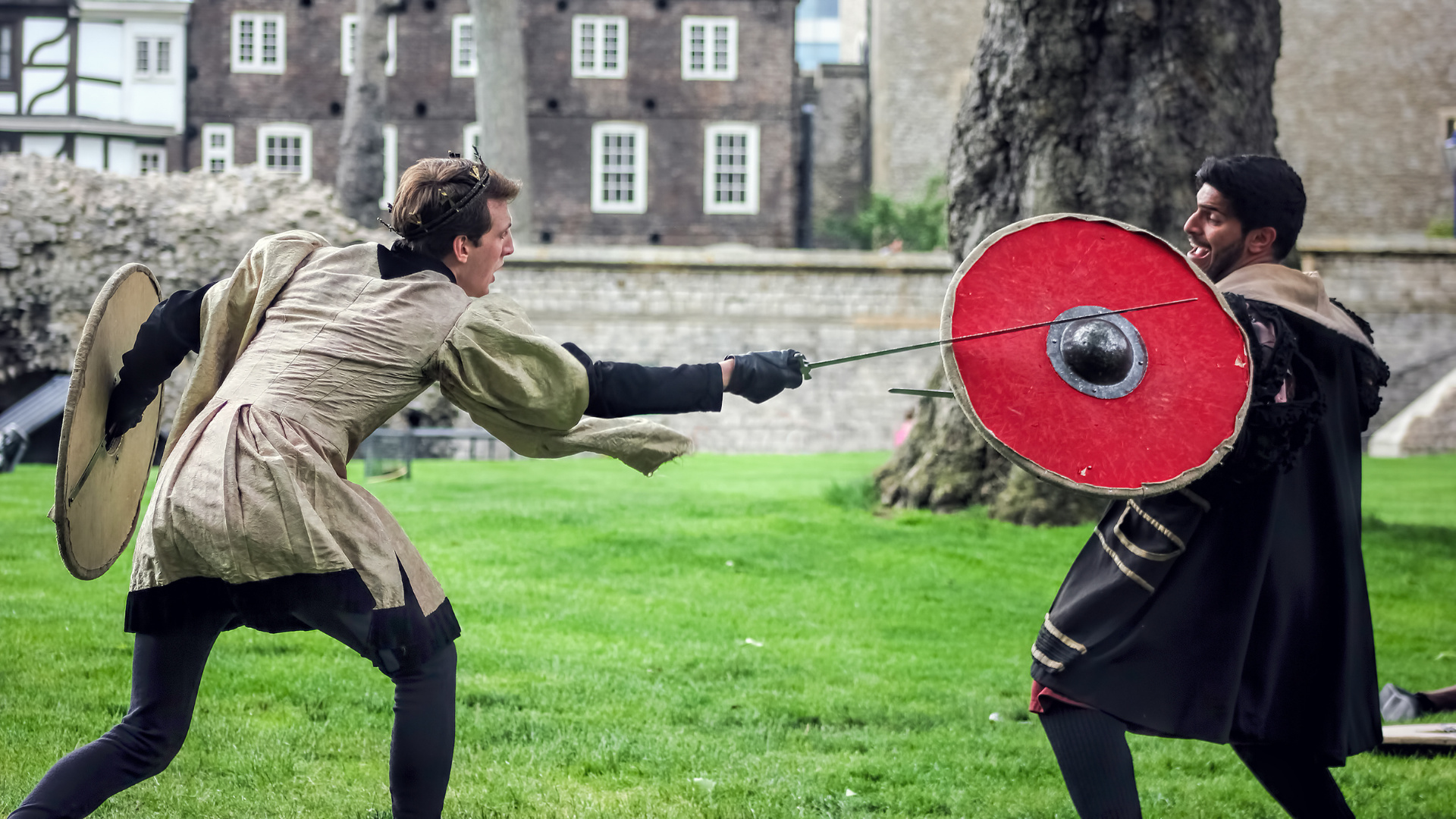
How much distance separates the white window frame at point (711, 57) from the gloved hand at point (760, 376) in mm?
29537

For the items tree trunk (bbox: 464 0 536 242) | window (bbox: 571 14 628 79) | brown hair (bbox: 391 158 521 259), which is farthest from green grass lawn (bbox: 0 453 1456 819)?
window (bbox: 571 14 628 79)

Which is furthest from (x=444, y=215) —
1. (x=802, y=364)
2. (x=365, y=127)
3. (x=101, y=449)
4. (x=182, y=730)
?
(x=365, y=127)

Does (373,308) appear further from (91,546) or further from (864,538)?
(864,538)

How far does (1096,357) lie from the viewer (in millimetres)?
2766

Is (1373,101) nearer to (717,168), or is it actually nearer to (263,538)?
(717,168)

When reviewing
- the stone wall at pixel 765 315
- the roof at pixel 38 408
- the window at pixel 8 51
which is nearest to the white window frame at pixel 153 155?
the window at pixel 8 51

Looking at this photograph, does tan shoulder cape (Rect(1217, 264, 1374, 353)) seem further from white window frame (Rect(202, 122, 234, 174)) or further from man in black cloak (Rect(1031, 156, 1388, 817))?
white window frame (Rect(202, 122, 234, 174))

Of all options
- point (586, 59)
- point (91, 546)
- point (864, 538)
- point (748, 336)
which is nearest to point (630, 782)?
point (91, 546)

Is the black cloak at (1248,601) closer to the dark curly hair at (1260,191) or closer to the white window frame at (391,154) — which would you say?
Answer: the dark curly hair at (1260,191)

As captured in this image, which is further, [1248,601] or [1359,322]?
[1359,322]

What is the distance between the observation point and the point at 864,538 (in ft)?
28.9

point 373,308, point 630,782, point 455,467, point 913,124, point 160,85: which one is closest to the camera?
point 373,308

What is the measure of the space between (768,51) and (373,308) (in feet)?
98.1

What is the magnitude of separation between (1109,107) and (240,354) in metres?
7.33
